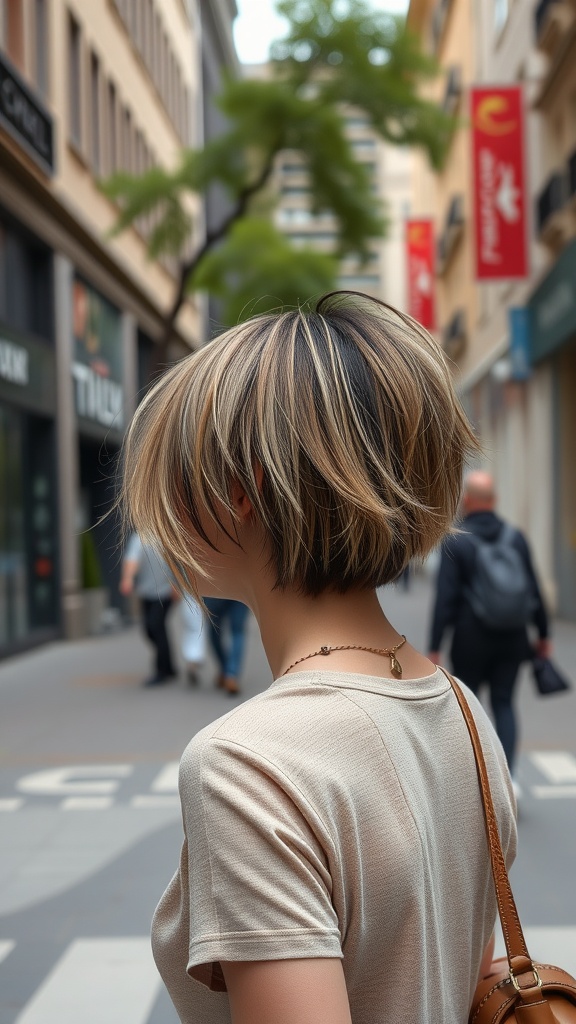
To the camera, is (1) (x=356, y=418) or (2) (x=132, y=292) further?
(2) (x=132, y=292)

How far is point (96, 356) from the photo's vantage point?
65.3 feet

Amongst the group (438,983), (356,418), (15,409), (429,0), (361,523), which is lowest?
(438,983)

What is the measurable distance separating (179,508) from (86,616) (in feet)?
54.6

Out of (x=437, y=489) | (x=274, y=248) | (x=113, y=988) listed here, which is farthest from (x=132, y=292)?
(x=437, y=489)

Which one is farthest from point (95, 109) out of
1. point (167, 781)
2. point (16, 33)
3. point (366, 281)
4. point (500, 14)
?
point (366, 281)

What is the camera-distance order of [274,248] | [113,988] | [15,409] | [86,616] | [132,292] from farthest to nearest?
[274,248], [132,292], [86,616], [15,409], [113,988]

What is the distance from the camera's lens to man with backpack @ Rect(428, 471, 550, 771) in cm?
614

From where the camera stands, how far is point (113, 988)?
3.87 meters

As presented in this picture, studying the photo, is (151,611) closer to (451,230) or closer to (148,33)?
(148,33)

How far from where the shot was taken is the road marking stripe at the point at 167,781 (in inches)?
Result: 267

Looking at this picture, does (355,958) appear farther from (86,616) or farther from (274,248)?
(274,248)

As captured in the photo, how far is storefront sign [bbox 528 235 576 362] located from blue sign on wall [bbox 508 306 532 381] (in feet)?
0.79

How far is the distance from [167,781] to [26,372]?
30.3 ft

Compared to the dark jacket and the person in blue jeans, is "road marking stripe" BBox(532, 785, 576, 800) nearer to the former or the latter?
the dark jacket
